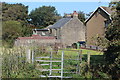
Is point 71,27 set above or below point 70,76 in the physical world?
above

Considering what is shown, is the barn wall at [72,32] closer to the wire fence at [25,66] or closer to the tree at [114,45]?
the wire fence at [25,66]

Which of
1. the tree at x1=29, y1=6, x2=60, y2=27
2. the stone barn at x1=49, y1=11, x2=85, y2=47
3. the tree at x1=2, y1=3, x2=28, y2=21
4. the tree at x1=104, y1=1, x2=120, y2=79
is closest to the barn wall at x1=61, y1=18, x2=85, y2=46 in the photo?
the stone barn at x1=49, y1=11, x2=85, y2=47

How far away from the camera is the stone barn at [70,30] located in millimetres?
29938

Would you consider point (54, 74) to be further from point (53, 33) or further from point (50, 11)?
point (50, 11)

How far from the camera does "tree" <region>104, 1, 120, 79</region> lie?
5.72 meters

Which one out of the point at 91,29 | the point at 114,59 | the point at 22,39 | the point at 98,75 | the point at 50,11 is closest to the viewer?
Answer: the point at 114,59

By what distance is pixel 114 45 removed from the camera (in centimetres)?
573

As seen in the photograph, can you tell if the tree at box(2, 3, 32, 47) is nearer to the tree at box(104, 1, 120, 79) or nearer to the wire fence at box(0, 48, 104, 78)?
the wire fence at box(0, 48, 104, 78)

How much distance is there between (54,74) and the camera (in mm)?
6676

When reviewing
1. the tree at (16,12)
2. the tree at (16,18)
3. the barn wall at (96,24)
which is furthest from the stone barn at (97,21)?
the tree at (16,12)

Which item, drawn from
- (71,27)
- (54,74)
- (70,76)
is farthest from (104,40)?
(71,27)

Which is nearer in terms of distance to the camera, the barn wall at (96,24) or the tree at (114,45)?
the tree at (114,45)

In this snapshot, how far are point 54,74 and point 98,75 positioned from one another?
4.65 feet

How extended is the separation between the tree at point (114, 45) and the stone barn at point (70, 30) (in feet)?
77.1
